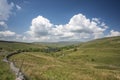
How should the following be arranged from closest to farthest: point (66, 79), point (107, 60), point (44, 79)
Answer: point (44, 79), point (66, 79), point (107, 60)

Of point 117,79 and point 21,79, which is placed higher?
point 21,79

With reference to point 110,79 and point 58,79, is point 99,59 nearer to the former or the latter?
point 110,79

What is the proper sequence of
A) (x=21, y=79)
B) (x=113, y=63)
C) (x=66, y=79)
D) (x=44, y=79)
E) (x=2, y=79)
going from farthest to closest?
(x=113, y=63)
(x=66, y=79)
(x=44, y=79)
(x=2, y=79)
(x=21, y=79)

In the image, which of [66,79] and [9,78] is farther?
[66,79]

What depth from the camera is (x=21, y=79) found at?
2314 cm

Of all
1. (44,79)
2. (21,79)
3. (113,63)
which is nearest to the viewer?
(21,79)

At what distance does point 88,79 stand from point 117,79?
31.5 ft

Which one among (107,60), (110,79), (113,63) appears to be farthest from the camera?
(107,60)

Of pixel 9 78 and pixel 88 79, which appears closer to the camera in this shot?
pixel 9 78

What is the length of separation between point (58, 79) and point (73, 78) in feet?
13.4

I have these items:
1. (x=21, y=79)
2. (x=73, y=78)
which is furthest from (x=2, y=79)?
(x=73, y=78)

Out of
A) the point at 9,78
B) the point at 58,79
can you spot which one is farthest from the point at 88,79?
the point at 9,78

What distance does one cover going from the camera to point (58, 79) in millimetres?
33375

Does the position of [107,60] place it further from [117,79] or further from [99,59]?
[117,79]
